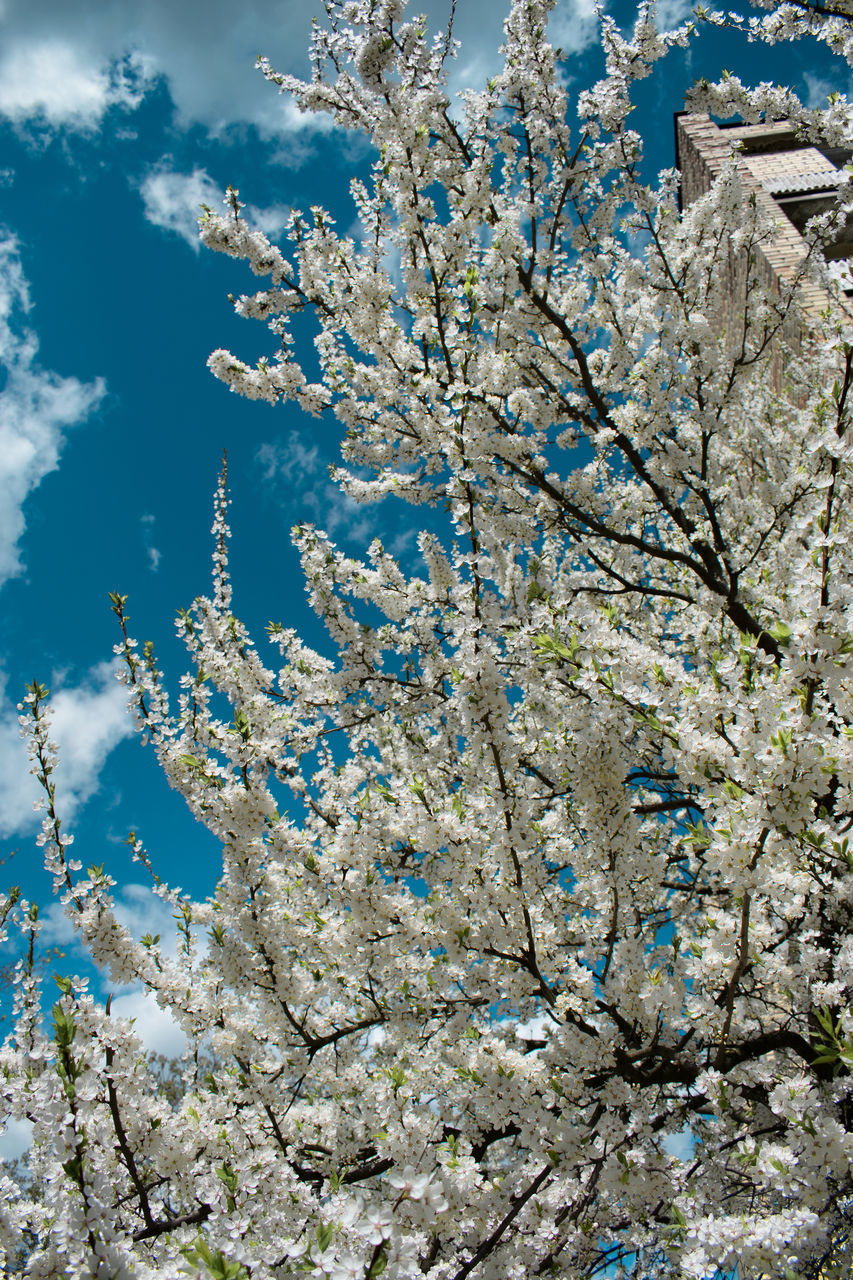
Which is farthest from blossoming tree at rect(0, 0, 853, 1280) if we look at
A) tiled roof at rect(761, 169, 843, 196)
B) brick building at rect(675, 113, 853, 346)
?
tiled roof at rect(761, 169, 843, 196)

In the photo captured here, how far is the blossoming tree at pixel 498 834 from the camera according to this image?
7.74 ft

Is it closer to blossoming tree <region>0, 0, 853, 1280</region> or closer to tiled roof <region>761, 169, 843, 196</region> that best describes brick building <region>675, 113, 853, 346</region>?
tiled roof <region>761, 169, 843, 196</region>

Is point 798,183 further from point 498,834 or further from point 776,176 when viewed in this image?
point 498,834

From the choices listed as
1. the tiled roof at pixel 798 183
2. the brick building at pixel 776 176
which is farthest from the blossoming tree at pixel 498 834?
the tiled roof at pixel 798 183

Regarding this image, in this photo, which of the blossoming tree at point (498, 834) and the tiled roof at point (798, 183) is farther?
the tiled roof at point (798, 183)

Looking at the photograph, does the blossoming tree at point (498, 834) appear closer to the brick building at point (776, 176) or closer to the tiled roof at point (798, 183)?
the brick building at point (776, 176)

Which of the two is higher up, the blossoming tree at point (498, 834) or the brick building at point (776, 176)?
the brick building at point (776, 176)

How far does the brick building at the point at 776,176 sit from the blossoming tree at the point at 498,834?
8.53m

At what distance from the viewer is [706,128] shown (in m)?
16.6

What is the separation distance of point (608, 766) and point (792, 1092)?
1368 mm

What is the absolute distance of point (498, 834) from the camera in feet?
9.80

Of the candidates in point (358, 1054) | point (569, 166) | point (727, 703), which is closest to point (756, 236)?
point (569, 166)

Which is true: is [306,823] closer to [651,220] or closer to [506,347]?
[506,347]

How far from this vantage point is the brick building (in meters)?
12.7
